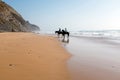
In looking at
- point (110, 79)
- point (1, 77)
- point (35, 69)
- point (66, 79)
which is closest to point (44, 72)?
point (35, 69)

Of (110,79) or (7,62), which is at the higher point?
(7,62)

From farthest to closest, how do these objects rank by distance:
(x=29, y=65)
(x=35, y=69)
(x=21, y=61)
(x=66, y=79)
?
(x=21, y=61), (x=29, y=65), (x=35, y=69), (x=66, y=79)

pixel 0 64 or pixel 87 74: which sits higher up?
pixel 0 64

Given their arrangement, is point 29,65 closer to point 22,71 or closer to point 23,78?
point 22,71

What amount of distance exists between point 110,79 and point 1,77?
3933 mm

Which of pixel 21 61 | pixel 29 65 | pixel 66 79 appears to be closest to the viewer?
pixel 66 79

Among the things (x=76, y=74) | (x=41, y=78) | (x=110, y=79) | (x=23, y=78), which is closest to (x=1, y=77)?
(x=23, y=78)

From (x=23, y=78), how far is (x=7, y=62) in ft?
6.51

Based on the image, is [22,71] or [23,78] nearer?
[23,78]

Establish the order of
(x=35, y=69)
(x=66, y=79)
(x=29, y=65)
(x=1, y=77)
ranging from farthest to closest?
(x=29, y=65) < (x=35, y=69) < (x=66, y=79) < (x=1, y=77)

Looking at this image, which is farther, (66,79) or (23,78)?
(66,79)

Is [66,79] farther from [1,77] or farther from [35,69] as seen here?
[1,77]

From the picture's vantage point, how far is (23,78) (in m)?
5.77

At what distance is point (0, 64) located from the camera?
7039 mm
